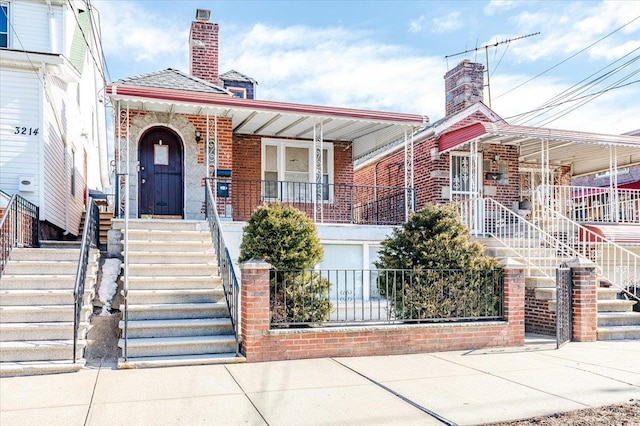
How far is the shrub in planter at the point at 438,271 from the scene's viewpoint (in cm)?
798

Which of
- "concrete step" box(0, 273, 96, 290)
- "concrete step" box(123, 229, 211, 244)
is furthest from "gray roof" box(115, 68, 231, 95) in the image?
"concrete step" box(0, 273, 96, 290)

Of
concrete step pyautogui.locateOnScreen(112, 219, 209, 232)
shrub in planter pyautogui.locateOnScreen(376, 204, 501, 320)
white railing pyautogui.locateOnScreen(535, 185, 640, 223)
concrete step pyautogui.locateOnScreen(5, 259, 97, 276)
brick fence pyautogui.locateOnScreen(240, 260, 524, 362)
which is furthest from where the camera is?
white railing pyautogui.locateOnScreen(535, 185, 640, 223)

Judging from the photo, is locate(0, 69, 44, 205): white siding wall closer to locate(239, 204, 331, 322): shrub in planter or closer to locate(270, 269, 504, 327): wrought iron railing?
locate(239, 204, 331, 322): shrub in planter

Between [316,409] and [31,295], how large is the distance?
4717 millimetres

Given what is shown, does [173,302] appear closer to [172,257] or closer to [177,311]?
[177,311]

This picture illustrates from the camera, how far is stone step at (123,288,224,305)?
7717mm

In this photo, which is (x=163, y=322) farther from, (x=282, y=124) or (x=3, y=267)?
(x=282, y=124)

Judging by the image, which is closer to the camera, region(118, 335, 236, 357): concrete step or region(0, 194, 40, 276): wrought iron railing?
region(118, 335, 236, 357): concrete step

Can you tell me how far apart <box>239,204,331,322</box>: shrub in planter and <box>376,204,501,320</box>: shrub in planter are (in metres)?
1.12

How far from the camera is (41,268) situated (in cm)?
828

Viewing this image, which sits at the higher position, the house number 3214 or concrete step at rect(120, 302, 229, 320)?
the house number 3214

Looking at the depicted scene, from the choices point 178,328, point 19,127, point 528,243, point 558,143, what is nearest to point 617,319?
point 528,243

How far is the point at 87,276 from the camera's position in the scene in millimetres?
8156

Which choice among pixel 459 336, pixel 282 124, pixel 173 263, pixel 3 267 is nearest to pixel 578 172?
pixel 282 124
